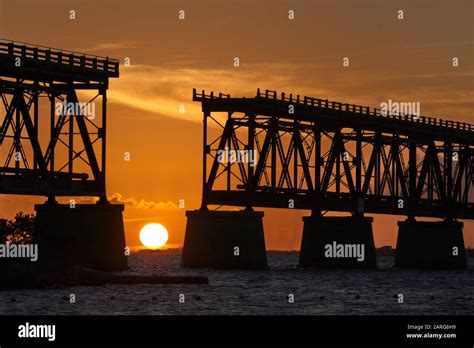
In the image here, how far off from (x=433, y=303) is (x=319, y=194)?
38.1m

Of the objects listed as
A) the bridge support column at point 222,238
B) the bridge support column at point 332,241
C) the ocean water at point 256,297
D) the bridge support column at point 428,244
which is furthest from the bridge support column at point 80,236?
the bridge support column at point 428,244

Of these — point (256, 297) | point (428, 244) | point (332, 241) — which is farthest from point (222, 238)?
point (428, 244)

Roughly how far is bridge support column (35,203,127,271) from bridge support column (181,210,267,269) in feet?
45.1

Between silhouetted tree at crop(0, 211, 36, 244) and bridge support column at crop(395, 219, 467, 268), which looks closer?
silhouetted tree at crop(0, 211, 36, 244)

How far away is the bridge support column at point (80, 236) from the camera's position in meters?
86.8

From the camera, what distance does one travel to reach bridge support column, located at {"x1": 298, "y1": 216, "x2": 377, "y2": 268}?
116000 millimetres

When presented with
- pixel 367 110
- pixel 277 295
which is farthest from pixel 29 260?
pixel 367 110

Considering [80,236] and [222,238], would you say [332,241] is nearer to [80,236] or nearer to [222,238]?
[222,238]

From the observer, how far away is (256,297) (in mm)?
82938

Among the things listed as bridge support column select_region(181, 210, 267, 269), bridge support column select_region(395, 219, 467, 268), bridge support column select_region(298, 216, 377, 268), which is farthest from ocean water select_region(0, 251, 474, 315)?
bridge support column select_region(395, 219, 467, 268)

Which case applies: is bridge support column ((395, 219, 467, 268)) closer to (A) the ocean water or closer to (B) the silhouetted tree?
(A) the ocean water

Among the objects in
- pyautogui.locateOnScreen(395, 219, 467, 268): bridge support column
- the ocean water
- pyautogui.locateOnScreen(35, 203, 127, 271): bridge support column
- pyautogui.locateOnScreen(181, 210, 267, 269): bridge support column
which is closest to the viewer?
the ocean water

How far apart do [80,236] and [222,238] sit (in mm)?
18613

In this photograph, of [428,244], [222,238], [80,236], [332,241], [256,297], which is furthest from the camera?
[428,244]
